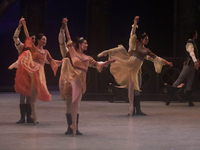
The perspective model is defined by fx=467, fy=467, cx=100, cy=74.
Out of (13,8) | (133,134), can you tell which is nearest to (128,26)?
(13,8)

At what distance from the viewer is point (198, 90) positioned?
15.0 meters

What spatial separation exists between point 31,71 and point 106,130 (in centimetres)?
178

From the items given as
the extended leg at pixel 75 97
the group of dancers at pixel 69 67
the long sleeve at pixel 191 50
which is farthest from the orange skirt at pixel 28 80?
the long sleeve at pixel 191 50

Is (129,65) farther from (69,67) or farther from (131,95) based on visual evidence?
(69,67)

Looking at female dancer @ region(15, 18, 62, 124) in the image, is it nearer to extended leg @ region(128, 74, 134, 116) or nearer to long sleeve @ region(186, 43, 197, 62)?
extended leg @ region(128, 74, 134, 116)

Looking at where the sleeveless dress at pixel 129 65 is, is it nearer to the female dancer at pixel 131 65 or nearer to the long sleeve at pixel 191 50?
the female dancer at pixel 131 65

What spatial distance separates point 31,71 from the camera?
829 cm

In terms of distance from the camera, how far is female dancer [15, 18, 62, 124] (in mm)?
8320

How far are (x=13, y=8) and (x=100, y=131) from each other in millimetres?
12712

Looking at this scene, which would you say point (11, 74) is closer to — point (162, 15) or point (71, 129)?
point (162, 15)

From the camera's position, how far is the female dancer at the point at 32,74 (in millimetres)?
8320

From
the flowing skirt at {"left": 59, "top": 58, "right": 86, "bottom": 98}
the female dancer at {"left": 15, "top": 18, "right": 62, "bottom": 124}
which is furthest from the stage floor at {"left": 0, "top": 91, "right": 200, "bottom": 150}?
the flowing skirt at {"left": 59, "top": 58, "right": 86, "bottom": 98}

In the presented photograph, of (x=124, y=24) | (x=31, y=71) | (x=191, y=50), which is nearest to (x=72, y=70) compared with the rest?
(x=31, y=71)

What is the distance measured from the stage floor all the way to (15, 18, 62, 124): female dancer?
0.54 metres
